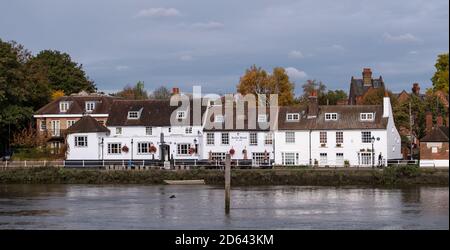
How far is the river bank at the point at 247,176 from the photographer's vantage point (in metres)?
62.3

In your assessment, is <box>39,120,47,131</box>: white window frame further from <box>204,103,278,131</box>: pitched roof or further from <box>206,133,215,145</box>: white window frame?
<box>206,133,215,145</box>: white window frame

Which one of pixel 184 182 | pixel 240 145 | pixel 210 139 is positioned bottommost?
pixel 184 182

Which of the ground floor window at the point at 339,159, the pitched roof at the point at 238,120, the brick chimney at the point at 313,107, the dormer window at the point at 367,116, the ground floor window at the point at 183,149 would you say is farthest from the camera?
the ground floor window at the point at 183,149

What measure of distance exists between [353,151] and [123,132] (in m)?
21.4

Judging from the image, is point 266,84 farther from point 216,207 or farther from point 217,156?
point 216,207

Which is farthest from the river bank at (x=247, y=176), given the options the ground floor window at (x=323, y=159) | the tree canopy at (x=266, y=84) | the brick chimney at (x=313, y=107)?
the tree canopy at (x=266, y=84)

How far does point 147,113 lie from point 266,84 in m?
22.9

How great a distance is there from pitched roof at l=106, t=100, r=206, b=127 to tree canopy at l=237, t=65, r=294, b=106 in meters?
19.3

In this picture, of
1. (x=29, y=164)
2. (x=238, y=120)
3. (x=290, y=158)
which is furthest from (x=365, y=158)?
(x=29, y=164)

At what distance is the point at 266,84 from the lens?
9800 centimetres

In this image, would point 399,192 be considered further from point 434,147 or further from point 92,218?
point 92,218

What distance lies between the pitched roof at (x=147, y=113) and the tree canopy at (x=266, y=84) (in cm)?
1927

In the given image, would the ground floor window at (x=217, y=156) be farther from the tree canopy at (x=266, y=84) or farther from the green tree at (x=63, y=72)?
the green tree at (x=63, y=72)
